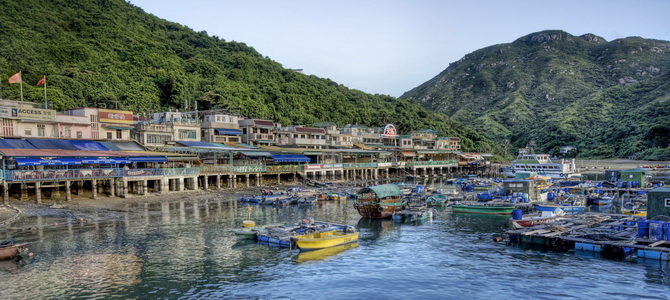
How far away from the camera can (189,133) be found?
262ft

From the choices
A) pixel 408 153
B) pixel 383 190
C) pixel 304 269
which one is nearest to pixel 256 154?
pixel 383 190

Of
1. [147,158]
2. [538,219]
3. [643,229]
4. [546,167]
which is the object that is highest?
[147,158]

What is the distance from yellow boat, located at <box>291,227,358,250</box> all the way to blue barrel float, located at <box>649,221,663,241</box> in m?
20.6

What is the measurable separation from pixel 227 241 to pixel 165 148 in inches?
1628

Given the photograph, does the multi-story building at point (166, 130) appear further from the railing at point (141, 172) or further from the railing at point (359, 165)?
the railing at point (359, 165)

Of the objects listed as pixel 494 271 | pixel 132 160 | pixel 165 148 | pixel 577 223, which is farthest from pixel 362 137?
pixel 494 271

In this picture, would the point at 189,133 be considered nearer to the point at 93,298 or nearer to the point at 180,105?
the point at 180,105

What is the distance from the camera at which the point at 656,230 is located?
3033 cm

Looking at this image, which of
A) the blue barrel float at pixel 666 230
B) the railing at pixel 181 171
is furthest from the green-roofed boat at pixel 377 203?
the railing at pixel 181 171

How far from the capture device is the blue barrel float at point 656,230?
3016 cm

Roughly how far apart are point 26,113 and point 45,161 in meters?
12.9

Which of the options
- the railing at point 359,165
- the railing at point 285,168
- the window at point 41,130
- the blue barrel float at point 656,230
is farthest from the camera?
the railing at point 359,165

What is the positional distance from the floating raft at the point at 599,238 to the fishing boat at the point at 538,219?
50.4 inches

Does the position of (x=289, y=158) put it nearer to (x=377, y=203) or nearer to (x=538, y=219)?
(x=377, y=203)
